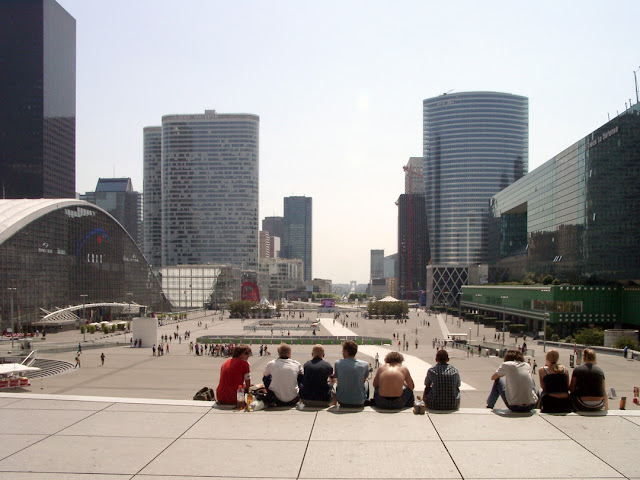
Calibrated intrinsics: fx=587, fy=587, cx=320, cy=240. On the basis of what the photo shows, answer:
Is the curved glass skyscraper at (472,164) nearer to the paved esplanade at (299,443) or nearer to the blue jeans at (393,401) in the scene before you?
the blue jeans at (393,401)

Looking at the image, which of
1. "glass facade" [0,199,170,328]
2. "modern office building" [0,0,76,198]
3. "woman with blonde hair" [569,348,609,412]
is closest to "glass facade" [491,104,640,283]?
"woman with blonde hair" [569,348,609,412]

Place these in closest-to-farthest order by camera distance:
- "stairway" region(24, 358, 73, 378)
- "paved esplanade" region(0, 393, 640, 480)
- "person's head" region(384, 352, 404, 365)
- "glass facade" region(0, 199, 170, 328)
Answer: "paved esplanade" region(0, 393, 640, 480) → "person's head" region(384, 352, 404, 365) → "stairway" region(24, 358, 73, 378) → "glass facade" region(0, 199, 170, 328)

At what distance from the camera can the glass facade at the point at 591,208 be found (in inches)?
2798

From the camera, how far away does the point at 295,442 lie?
331 inches

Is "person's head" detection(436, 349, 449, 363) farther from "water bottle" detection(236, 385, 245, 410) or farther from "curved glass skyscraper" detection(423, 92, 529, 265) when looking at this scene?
"curved glass skyscraper" detection(423, 92, 529, 265)

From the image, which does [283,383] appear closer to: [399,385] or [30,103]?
[399,385]

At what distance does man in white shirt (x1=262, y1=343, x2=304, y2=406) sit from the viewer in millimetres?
10617

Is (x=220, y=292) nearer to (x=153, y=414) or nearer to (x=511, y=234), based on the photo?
(x=511, y=234)

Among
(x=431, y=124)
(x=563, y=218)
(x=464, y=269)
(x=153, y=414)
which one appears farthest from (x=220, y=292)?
(x=153, y=414)

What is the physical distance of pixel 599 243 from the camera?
7625 centimetres

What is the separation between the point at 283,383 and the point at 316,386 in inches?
23.6

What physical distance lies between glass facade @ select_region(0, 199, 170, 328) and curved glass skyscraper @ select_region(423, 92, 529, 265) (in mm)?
108437

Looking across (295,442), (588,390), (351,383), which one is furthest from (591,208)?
(295,442)

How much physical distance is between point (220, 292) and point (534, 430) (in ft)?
511
